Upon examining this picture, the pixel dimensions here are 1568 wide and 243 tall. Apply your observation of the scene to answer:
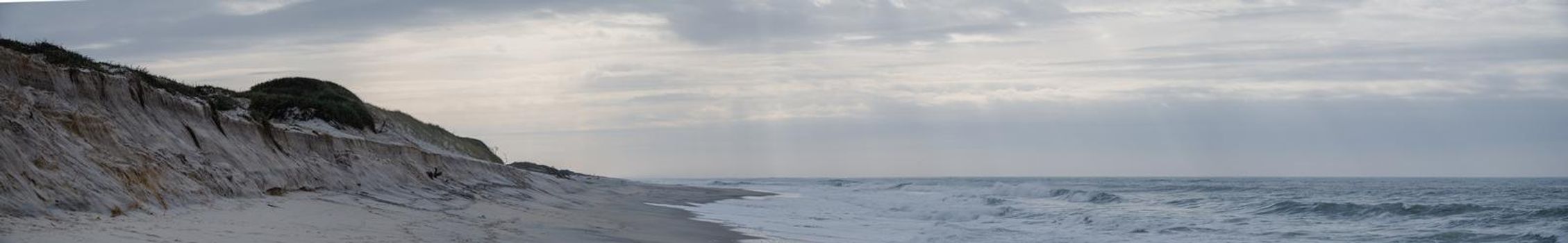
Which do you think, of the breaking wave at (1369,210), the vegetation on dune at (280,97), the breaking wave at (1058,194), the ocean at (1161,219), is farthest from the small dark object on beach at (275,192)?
the breaking wave at (1058,194)

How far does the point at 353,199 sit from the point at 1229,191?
29.4 metres

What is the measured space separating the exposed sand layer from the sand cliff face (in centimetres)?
30

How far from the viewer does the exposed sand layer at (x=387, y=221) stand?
9195 millimetres

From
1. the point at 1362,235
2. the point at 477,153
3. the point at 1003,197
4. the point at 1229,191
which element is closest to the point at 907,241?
the point at 1362,235

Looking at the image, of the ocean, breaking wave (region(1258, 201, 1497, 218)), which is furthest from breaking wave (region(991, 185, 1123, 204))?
breaking wave (region(1258, 201, 1497, 218))

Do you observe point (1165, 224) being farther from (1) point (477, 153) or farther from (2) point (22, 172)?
(1) point (477, 153)

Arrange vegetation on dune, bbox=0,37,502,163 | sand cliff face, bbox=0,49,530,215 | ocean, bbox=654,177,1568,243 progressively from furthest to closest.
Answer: ocean, bbox=654,177,1568,243, vegetation on dune, bbox=0,37,502,163, sand cliff face, bbox=0,49,530,215

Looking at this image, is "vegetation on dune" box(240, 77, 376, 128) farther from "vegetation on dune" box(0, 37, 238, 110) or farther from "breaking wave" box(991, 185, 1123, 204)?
"breaking wave" box(991, 185, 1123, 204)

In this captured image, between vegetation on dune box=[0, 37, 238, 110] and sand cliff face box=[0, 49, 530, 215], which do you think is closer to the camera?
sand cliff face box=[0, 49, 530, 215]

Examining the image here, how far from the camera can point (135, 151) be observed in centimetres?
1238

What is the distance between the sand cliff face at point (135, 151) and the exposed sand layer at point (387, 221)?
303 mm

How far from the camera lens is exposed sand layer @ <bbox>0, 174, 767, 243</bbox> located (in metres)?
9.20

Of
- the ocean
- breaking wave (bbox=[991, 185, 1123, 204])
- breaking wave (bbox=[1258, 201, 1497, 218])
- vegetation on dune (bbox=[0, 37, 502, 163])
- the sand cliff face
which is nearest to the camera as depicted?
the sand cliff face

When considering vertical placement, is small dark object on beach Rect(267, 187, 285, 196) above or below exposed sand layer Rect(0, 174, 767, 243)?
above
